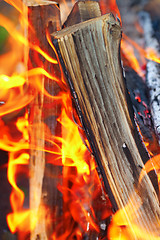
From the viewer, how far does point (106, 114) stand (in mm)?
865

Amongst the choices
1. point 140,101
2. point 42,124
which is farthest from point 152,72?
point 42,124

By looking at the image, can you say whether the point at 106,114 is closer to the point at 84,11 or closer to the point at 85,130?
the point at 85,130

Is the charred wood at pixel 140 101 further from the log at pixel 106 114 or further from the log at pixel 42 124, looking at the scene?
the log at pixel 42 124

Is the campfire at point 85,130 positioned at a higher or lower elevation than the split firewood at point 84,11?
lower

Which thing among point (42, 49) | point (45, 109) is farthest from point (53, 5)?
point (45, 109)

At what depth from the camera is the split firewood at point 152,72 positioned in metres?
1.17

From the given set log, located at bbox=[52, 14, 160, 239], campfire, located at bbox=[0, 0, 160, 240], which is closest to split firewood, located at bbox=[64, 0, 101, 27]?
campfire, located at bbox=[0, 0, 160, 240]

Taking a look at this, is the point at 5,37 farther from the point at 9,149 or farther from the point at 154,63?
the point at 154,63

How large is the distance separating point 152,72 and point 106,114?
2.12ft

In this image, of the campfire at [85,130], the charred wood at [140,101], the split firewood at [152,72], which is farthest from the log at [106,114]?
the split firewood at [152,72]

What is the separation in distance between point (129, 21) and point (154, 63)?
454mm

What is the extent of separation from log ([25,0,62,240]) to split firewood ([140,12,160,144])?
54 cm

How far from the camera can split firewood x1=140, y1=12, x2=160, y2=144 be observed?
1168 mm

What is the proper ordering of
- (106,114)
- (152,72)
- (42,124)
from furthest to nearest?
(152,72), (42,124), (106,114)
